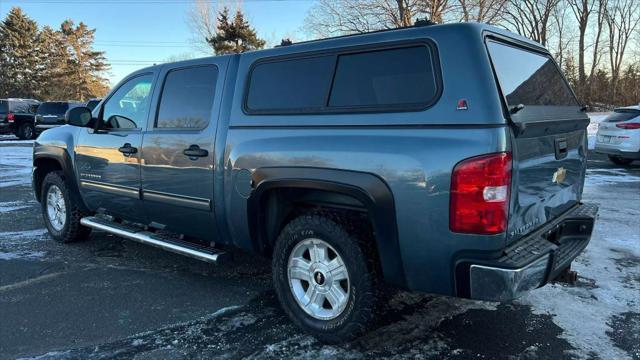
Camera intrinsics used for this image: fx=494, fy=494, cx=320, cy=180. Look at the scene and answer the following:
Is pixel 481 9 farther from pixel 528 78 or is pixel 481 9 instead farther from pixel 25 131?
pixel 528 78

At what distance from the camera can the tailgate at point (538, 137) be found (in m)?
2.71

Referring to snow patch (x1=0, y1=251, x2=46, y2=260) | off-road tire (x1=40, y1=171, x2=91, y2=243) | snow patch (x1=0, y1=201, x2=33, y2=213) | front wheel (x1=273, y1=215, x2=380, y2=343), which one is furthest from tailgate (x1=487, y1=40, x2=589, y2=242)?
snow patch (x1=0, y1=201, x2=33, y2=213)

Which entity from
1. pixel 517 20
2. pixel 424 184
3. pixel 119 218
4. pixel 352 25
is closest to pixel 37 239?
pixel 119 218

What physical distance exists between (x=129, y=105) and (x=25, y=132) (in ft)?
73.9

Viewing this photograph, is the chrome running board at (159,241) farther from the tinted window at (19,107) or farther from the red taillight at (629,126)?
the tinted window at (19,107)

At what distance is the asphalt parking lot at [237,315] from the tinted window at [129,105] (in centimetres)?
139

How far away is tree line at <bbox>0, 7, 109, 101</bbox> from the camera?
171 feet

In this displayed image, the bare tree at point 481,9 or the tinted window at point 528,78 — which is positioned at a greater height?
the bare tree at point 481,9

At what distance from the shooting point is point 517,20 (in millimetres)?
40062

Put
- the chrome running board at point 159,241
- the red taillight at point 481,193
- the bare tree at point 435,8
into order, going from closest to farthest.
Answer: the red taillight at point 481,193, the chrome running board at point 159,241, the bare tree at point 435,8

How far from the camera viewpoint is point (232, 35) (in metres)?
37.9

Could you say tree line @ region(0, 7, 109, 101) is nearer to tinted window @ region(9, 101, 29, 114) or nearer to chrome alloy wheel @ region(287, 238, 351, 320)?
tinted window @ region(9, 101, 29, 114)

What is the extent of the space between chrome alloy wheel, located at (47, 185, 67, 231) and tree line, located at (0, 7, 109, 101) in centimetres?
5527

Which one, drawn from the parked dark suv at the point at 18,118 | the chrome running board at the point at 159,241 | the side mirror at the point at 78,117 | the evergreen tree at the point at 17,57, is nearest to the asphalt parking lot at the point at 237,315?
the chrome running board at the point at 159,241
